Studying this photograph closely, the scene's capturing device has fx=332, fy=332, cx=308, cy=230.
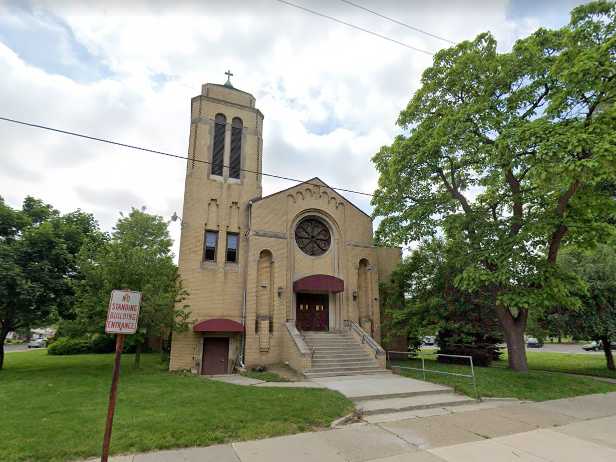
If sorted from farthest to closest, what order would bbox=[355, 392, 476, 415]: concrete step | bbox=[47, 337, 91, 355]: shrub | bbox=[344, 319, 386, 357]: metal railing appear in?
bbox=[47, 337, 91, 355]: shrub → bbox=[344, 319, 386, 357]: metal railing → bbox=[355, 392, 476, 415]: concrete step

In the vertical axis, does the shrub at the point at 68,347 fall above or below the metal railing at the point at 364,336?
below

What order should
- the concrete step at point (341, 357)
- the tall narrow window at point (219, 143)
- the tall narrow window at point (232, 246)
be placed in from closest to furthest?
the concrete step at point (341, 357) < the tall narrow window at point (232, 246) < the tall narrow window at point (219, 143)

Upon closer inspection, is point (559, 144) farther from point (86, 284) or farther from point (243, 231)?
point (86, 284)

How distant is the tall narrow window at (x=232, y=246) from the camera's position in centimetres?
1777

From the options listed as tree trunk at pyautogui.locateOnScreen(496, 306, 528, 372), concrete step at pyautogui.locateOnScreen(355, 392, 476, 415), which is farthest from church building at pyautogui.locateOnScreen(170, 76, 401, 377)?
tree trunk at pyautogui.locateOnScreen(496, 306, 528, 372)

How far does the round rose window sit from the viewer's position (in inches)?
761

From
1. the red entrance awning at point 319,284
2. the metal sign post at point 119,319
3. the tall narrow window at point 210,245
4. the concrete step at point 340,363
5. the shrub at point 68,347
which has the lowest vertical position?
the shrub at point 68,347

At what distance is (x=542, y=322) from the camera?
1778cm

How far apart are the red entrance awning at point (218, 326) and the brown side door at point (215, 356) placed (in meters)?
1.00

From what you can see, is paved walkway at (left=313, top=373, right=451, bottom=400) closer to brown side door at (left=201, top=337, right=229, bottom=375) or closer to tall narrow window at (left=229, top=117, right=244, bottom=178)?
brown side door at (left=201, top=337, right=229, bottom=375)

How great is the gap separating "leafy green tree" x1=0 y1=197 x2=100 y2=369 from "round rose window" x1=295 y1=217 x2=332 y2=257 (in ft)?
35.5

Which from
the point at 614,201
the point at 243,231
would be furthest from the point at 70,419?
the point at 614,201

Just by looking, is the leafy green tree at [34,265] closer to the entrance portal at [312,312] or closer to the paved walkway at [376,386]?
the entrance portal at [312,312]

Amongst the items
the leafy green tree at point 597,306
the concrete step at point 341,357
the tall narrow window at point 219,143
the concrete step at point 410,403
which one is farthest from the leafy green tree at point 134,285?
the leafy green tree at point 597,306
